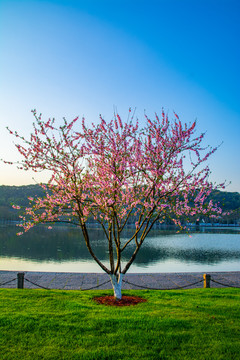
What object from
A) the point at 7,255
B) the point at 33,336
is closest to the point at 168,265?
the point at 7,255

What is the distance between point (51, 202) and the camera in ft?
33.4

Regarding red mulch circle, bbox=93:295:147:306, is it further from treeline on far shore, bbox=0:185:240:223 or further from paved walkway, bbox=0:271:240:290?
treeline on far shore, bbox=0:185:240:223

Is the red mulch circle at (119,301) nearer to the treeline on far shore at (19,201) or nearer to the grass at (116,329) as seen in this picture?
the grass at (116,329)

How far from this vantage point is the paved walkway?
13.5 meters

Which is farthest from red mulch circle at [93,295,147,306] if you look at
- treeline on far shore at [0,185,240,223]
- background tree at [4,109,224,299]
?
treeline on far shore at [0,185,240,223]

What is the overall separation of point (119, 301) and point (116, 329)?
9.27ft

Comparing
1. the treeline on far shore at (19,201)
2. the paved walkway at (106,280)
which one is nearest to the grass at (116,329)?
the paved walkway at (106,280)

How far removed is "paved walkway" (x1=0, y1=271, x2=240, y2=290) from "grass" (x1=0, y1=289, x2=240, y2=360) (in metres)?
3.72

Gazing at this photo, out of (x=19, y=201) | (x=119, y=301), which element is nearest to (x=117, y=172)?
(x=119, y=301)

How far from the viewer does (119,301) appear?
32.1 feet

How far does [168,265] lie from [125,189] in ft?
60.2

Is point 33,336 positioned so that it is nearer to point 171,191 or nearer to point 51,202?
point 51,202

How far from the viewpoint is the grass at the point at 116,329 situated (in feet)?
19.2

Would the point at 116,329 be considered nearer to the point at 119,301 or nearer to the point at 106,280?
the point at 119,301
